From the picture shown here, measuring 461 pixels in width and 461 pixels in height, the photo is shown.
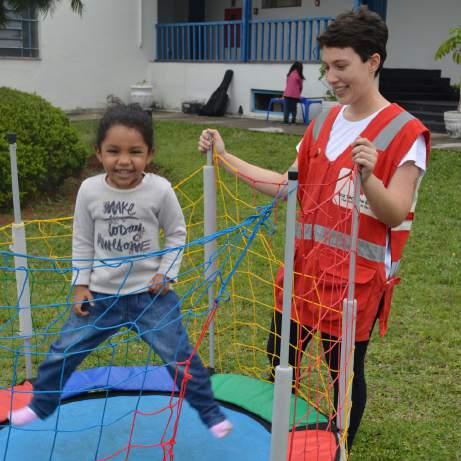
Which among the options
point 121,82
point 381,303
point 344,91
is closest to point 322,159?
point 344,91

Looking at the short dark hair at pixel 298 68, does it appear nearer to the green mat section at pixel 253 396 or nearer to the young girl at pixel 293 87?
the young girl at pixel 293 87

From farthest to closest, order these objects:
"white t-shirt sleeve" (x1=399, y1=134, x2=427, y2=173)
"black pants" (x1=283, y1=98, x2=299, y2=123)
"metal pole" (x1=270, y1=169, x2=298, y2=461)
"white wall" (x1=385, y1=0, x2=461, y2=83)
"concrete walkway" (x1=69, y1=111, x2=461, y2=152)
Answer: "white wall" (x1=385, y1=0, x2=461, y2=83) < "black pants" (x1=283, y1=98, x2=299, y2=123) < "concrete walkway" (x1=69, y1=111, x2=461, y2=152) < "white t-shirt sleeve" (x1=399, y1=134, x2=427, y2=173) < "metal pole" (x1=270, y1=169, x2=298, y2=461)

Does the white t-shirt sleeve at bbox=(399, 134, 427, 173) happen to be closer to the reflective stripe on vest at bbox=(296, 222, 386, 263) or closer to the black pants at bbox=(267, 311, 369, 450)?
the reflective stripe on vest at bbox=(296, 222, 386, 263)

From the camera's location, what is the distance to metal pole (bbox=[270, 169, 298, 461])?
1.76m

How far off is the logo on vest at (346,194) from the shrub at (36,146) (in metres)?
4.67

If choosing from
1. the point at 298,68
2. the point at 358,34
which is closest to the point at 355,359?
the point at 358,34

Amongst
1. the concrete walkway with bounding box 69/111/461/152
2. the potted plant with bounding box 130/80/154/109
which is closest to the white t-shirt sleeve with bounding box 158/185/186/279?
the concrete walkway with bounding box 69/111/461/152

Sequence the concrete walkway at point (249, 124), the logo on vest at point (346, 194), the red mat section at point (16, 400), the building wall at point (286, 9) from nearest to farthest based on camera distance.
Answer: the logo on vest at point (346, 194)
the red mat section at point (16, 400)
the concrete walkway at point (249, 124)
the building wall at point (286, 9)

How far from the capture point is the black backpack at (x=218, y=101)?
13945mm

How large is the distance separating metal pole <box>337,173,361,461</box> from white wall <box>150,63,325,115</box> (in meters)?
10.7

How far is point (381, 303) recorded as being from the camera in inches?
99.9

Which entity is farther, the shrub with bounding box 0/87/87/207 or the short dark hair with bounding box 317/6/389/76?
the shrub with bounding box 0/87/87/207

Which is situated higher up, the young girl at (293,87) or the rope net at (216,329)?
the young girl at (293,87)

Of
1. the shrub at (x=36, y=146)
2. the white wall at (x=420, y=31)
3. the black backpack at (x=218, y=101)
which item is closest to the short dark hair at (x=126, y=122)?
the shrub at (x=36, y=146)
